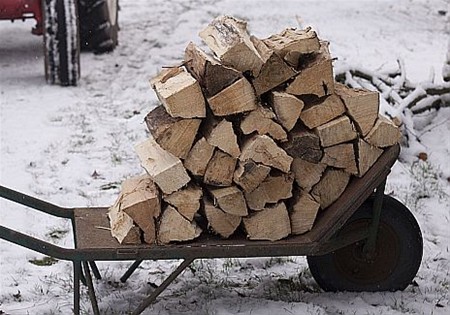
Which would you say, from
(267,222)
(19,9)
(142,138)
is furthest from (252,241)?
(19,9)

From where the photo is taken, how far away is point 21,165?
625 cm

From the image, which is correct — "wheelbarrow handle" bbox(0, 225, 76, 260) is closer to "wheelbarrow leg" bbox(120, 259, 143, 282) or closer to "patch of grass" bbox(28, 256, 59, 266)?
"wheelbarrow leg" bbox(120, 259, 143, 282)

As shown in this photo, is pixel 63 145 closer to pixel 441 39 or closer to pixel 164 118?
pixel 164 118

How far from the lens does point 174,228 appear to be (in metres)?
3.85

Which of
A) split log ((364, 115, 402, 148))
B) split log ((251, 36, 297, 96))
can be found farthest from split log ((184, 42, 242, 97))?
split log ((364, 115, 402, 148))

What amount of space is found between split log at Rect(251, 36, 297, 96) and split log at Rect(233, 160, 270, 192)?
0.32 metres

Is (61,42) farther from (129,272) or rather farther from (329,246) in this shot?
(329,246)

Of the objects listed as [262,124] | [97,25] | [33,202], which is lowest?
[97,25]

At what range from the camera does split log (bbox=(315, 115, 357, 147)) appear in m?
3.90

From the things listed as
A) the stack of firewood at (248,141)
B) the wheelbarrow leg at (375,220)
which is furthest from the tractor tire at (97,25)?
the wheelbarrow leg at (375,220)

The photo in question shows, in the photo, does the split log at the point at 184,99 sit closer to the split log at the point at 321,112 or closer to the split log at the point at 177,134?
the split log at the point at 177,134

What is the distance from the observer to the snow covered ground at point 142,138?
436 centimetres

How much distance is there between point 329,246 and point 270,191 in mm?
390

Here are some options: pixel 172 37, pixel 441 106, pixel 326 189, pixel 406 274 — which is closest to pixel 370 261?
pixel 406 274
